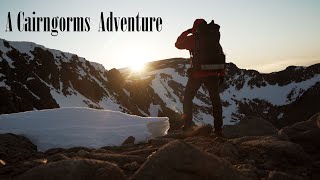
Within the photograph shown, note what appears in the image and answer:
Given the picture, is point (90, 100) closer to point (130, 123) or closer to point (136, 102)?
point (136, 102)

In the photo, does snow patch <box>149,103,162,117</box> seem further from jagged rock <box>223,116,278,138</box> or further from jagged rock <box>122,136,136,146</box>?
jagged rock <box>122,136,136,146</box>

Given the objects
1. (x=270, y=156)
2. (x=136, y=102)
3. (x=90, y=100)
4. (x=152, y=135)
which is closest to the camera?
(x=270, y=156)

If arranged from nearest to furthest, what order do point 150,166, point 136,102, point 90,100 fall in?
point 150,166 < point 90,100 < point 136,102

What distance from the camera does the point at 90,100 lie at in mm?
107312

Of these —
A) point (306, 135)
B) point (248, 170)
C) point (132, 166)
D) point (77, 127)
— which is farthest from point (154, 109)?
point (248, 170)

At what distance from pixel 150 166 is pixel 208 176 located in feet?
2.03

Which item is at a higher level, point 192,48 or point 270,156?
point 192,48

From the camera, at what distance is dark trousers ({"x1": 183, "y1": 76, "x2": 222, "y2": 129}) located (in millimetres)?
8859

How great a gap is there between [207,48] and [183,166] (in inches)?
207

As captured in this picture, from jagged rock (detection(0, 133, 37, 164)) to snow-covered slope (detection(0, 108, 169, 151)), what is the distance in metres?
0.23

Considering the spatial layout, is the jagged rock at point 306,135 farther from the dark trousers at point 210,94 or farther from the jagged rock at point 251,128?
the jagged rock at point 251,128

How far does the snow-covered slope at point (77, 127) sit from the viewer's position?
8.08m

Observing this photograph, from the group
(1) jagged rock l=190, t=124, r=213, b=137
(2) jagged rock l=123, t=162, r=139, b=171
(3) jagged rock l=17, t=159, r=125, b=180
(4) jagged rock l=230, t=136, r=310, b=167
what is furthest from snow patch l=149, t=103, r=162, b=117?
(3) jagged rock l=17, t=159, r=125, b=180

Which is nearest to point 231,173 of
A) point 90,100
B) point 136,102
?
point 90,100
